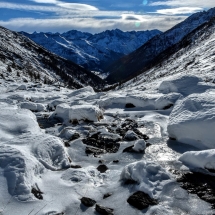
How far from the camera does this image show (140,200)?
736 centimetres

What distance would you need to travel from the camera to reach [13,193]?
7.10m

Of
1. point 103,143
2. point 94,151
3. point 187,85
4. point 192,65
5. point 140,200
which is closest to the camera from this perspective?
point 140,200

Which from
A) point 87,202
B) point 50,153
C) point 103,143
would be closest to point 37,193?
point 87,202

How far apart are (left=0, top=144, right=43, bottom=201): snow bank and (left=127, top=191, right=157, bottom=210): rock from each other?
2.91m

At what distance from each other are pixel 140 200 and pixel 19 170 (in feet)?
12.6

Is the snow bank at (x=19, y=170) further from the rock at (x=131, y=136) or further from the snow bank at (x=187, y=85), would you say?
the snow bank at (x=187, y=85)

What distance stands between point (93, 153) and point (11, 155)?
14.0 ft

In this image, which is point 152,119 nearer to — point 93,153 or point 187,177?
point 93,153

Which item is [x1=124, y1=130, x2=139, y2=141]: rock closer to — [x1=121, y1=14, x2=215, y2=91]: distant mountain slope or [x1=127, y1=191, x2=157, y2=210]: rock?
[x1=127, y1=191, x2=157, y2=210]: rock

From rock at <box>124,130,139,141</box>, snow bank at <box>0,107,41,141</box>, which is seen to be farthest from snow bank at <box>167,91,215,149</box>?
snow bank at <box>0,107,41,141</box>

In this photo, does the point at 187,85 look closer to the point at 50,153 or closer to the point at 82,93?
the point at 82,93

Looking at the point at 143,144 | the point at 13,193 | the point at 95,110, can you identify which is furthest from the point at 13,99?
the point at 13,193

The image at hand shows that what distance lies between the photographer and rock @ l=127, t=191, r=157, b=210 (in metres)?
7.20

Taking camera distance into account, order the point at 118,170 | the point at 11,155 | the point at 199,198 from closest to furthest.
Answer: the point at 199,198 < the point at 11,155 < the point at 118,170
